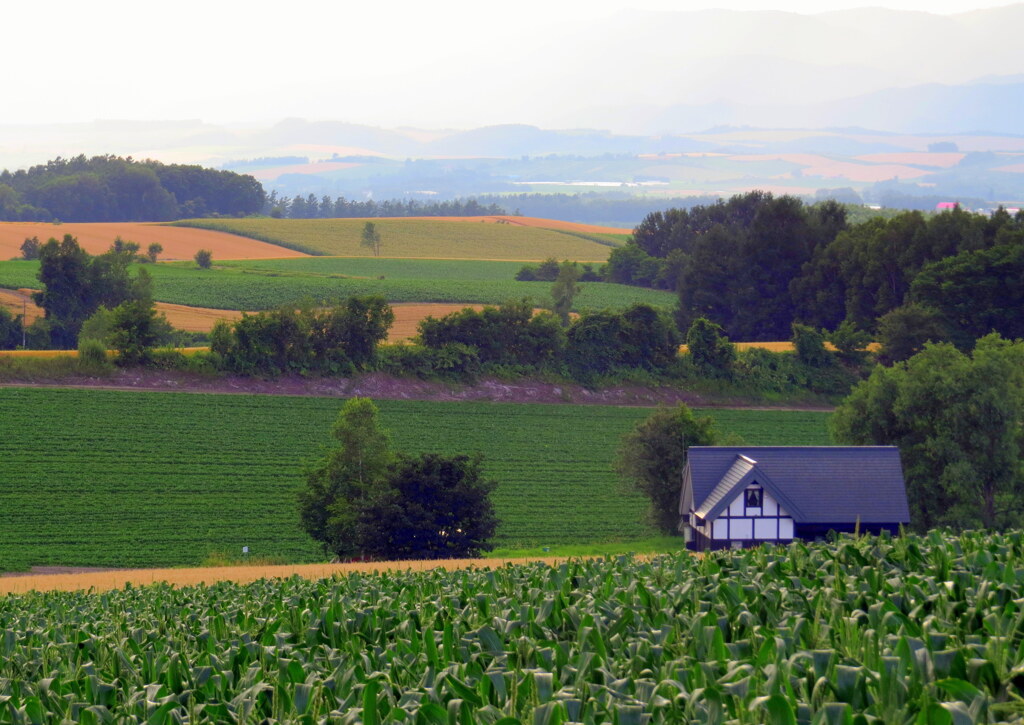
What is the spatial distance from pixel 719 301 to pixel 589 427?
102 feet

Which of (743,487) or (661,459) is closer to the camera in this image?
(743,487)

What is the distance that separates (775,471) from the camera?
32.7 metres

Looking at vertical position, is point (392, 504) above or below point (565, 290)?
below

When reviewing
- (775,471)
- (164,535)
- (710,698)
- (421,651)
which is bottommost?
(164,535)

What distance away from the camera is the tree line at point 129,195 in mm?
140250

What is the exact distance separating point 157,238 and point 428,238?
29875 millimetres

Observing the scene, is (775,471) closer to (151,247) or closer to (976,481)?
(976,481)

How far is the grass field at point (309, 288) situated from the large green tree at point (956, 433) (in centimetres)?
3857

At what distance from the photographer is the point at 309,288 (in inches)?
3290

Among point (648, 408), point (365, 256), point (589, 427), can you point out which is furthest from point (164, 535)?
point (365, 256)

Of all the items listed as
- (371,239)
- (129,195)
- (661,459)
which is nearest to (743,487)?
(661,459)

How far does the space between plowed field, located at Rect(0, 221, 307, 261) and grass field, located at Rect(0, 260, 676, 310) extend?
11673mm

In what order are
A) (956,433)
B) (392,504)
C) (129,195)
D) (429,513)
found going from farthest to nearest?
(129,195) < (956,433) < (429,513) < (392,504)

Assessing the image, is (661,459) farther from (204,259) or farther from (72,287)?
(204,259)
